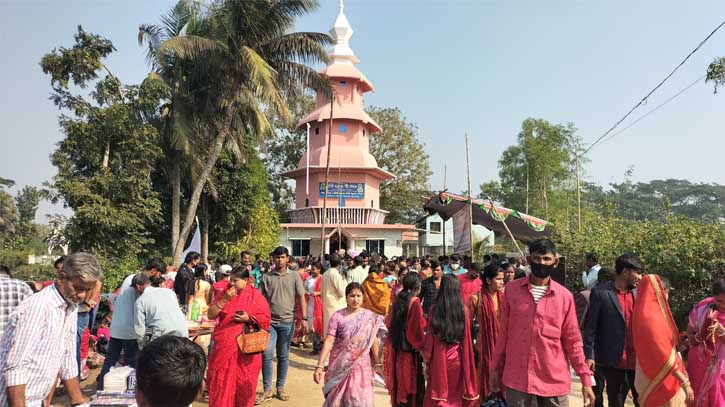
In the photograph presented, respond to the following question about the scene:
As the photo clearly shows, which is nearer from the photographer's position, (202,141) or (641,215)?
(202,141)

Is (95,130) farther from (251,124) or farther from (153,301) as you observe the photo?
(153,301)

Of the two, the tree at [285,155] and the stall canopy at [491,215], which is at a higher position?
the tree at [285,155]

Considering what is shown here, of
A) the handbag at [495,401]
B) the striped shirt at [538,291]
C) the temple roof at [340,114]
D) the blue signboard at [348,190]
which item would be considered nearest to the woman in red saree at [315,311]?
the handbag at [495,401]

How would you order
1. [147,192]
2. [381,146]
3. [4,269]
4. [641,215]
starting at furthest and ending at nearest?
[641,215] < [381,146] < [147,192] < [4,269]

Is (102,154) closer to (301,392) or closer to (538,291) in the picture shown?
(301,392)

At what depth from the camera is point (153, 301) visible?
5.17 m

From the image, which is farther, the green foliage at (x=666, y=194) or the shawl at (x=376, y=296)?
the green foliage at (x=666, y=194)

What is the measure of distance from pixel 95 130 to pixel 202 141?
15.2 ft

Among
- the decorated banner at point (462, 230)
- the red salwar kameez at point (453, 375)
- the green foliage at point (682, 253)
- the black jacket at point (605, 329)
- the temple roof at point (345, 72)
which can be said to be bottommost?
the red salwar kameez at point (453, 375)

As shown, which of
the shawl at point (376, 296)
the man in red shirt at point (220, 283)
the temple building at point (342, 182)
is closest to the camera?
the man in red shirt at point (220, 283)

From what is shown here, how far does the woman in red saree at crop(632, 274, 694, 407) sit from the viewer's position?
3750mm

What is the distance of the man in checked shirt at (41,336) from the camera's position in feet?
8.22

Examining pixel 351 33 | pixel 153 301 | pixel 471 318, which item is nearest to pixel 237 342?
pixel 153 301

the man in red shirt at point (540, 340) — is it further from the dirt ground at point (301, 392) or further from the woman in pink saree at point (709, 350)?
the dirt ground at point (301, 392)
